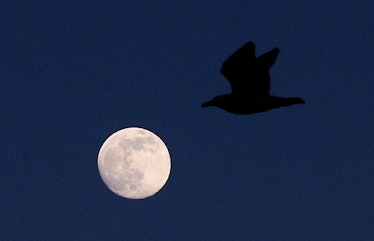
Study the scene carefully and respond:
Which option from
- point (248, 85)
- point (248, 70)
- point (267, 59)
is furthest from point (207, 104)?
point (267, 59)

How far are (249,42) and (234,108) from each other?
142cm

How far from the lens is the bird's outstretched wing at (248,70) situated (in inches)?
648

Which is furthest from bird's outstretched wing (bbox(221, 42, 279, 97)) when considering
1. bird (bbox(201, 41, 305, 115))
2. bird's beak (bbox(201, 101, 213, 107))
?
bird's beak (bbox(201, 101, 213, 107))

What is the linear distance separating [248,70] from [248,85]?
0.32 meters

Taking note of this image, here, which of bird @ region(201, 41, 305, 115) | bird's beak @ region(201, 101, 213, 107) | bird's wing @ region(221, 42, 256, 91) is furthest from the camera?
bird's beak @ region(201, 101, 213, 107)

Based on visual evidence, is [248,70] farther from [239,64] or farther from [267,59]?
[267,59]

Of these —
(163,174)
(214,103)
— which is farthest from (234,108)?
(163,174)

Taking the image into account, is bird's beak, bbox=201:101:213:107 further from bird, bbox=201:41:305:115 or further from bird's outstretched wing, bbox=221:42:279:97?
bird's outstretched wing, bbox=221:42:279:97

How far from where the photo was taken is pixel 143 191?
31.0m

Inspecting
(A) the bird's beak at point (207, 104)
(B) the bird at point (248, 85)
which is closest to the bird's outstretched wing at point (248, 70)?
(B) the bird at point (248, 85)

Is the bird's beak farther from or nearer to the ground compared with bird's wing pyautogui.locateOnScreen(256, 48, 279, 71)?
nearer to the ground

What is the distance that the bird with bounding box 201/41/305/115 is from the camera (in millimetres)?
16562

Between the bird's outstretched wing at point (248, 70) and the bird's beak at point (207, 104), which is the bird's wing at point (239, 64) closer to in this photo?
the bird's outstretched wing at point (248, 70)

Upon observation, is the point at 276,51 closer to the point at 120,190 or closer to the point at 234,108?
the point at 234,108
